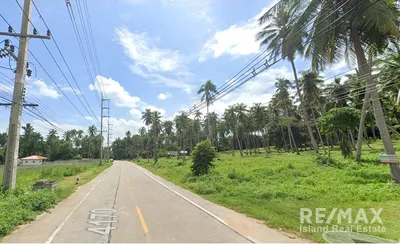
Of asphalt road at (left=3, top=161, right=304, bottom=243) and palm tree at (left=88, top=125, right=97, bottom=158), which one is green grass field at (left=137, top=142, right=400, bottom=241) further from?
palm tree at (left=88, top=125, right=97, bottom=158)

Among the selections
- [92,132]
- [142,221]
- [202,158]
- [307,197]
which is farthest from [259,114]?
[92,132]

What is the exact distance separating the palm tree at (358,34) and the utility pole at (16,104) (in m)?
13.6

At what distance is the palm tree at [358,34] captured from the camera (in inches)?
490

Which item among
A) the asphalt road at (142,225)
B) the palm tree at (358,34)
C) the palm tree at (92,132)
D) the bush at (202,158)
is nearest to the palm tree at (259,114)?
the bush at (202,158)

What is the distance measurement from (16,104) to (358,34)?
18.4 metres

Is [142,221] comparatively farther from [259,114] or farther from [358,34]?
[259,114]

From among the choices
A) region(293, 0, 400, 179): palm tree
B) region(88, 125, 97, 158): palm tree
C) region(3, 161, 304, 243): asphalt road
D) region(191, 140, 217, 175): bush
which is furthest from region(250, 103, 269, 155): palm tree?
region(88, 125, 97, 158): palm tree

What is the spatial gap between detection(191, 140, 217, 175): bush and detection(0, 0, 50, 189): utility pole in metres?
13.5

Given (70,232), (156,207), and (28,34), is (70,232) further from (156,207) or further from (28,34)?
(28,34)

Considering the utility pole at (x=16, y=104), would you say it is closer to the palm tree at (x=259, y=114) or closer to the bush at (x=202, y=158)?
the bush at (x=202, y=158)

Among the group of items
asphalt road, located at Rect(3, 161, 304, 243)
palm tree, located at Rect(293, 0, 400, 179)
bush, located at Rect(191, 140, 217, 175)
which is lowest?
asphalt road, located at Rect(3, 161, 304, 243)

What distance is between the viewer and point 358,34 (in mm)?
14734

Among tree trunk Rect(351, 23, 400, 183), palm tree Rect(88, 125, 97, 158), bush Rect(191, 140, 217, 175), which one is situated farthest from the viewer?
palm tree Rect(88, 125, 97, 158)

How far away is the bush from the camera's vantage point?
74.9ft
